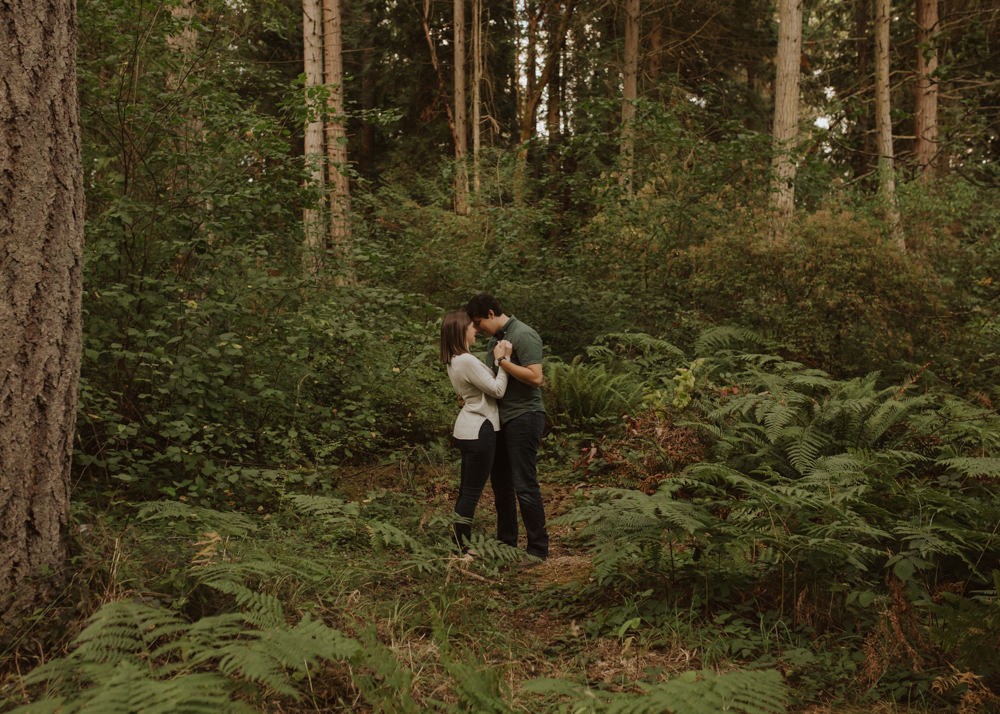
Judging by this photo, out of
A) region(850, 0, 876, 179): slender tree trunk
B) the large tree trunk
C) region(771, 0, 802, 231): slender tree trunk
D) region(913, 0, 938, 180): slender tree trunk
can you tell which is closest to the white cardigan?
the large tree trunk

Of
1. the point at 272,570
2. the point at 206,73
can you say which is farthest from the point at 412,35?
the point at 272,570

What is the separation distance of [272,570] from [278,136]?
507cm

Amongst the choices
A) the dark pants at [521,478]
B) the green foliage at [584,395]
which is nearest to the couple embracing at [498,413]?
the dark pants at [521,478]

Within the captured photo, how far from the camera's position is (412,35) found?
22.7 meters

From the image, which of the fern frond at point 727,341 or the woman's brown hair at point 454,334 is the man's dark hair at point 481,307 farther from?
the fern frond at point 727,341

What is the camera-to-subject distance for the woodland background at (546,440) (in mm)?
3525

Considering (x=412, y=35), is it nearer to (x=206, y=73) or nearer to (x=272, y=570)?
(x=206, y=73)

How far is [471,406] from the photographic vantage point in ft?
18.9

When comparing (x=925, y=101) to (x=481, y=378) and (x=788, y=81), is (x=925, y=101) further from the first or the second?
(x=481, y=378)

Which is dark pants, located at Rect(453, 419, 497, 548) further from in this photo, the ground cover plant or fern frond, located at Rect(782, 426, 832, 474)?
fern frond, located at Rect(782, 426, 832, 474)

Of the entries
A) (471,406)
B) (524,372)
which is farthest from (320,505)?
(524,372)

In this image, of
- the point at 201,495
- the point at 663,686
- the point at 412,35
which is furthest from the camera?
the point at 412,35

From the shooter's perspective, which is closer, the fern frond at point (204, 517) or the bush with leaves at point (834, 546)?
the bush with leaves at point (834, 546)

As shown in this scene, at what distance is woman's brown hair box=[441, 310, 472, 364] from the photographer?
5.75m
